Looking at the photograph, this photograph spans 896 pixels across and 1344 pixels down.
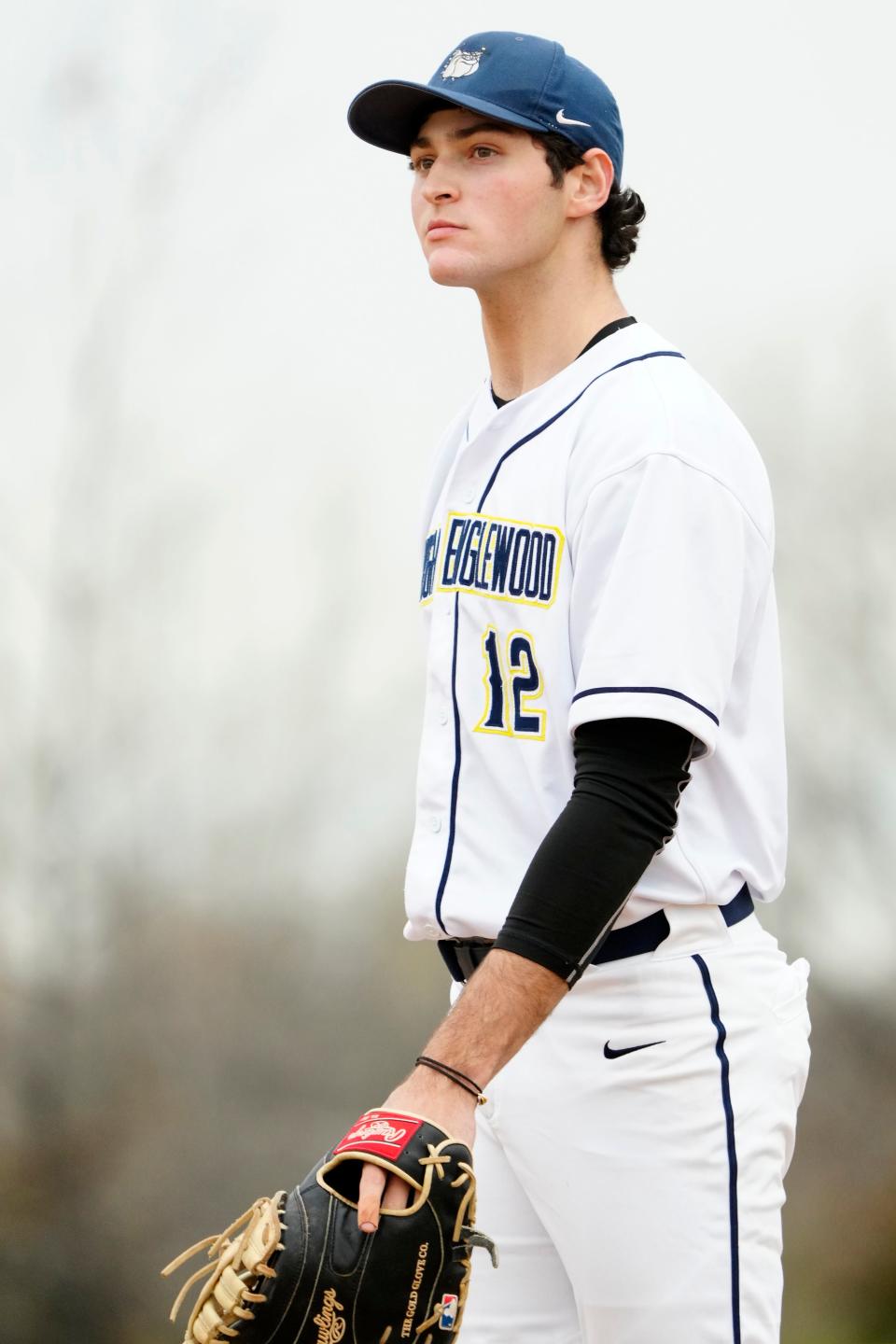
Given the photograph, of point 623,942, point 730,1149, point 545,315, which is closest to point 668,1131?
point 730,1149

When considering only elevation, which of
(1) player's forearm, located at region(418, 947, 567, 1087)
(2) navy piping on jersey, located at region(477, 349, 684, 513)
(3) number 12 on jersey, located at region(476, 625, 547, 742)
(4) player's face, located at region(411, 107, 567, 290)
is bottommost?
(1) player's forearm, located at region(418, 947, 567, 1087)

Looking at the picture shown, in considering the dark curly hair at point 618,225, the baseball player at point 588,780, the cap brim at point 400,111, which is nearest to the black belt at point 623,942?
the baseball player at point 588,780

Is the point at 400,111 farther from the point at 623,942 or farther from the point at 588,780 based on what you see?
the point at 623,942

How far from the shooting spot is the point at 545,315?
159 cm

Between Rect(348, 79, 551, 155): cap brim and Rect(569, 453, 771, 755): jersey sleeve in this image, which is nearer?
Rect(569, 453, 771, 755): jersey sleeve

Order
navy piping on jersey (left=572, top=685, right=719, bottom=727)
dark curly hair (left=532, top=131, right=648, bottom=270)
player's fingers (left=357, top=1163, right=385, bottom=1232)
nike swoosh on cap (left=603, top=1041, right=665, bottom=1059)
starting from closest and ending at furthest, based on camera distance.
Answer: player's fingers (left=357, top=1163, right=385, bottom=1232), navy piping on jersey (left=572, top=685, right=719, bottom=727), nike swoosh on cap (left=603, top=1041, right=665, bottom=1059), dark curly hair (left=532, top=131, right=648, bottom=270)

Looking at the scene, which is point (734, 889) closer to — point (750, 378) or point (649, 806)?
point (649, 806)

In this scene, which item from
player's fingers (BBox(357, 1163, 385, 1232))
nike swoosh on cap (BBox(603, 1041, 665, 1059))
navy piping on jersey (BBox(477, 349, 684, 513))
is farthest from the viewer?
navy piping on jersey (BBox(477, 349, 684, 513))

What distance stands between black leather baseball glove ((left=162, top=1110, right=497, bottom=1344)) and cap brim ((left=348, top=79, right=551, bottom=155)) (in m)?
0.98

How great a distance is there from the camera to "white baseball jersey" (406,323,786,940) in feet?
4.29

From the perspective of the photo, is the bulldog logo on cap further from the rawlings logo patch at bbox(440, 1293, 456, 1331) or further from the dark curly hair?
the rawlings logo patch at bbox(440, 1293, 456, 1331)

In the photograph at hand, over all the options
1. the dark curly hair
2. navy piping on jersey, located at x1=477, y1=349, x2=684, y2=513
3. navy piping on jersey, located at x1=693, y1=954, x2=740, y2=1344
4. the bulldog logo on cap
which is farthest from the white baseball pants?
the bulldog logo on cap

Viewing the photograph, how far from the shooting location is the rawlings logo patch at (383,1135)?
1.13 m

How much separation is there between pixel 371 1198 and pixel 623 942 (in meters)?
0.38
